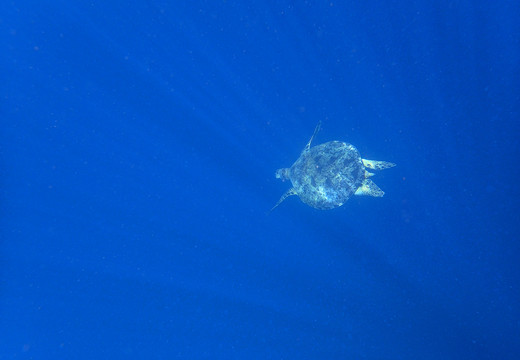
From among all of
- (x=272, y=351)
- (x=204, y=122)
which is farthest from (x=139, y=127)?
(x=272, y=351)

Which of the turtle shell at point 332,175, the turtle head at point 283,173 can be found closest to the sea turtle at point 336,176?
the turtle shell at point 332,175

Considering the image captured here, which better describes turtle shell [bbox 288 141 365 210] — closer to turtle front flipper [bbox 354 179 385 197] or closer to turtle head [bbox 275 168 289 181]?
turtle front flipper [bbox 354 179 385 197]

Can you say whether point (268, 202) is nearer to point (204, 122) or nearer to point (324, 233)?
point (324, 233)

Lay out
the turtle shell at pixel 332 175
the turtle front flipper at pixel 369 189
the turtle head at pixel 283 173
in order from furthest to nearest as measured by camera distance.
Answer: the turtle head at pixel 283 173, the turtle front flipper at pixel 369 189, the turtle shell at pixel 332 175

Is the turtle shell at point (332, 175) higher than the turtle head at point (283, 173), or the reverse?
the turtle head at point (283, 173)

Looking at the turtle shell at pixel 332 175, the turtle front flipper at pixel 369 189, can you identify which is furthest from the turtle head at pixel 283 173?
the turtle front flipper at pixel 369 189

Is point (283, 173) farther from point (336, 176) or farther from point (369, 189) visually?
point (369, 189)

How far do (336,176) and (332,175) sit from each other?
3.9 inches

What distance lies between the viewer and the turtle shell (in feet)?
22.9

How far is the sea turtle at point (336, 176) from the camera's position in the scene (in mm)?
6996

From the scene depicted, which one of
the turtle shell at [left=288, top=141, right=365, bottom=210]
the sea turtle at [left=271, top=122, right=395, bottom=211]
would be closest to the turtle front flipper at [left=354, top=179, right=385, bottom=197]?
the sea turtle at [left=271, top=122, right=395, bottom=211]

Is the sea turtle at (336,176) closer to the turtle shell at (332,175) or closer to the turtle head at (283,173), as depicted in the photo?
the turtle shell at (332,175)

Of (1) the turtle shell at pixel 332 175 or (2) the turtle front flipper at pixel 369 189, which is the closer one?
(1) the turtle shell at pixel 332 175

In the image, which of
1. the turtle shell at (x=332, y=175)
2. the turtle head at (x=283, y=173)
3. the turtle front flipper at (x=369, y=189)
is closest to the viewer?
the turtle shell at (x=332, y=175)
